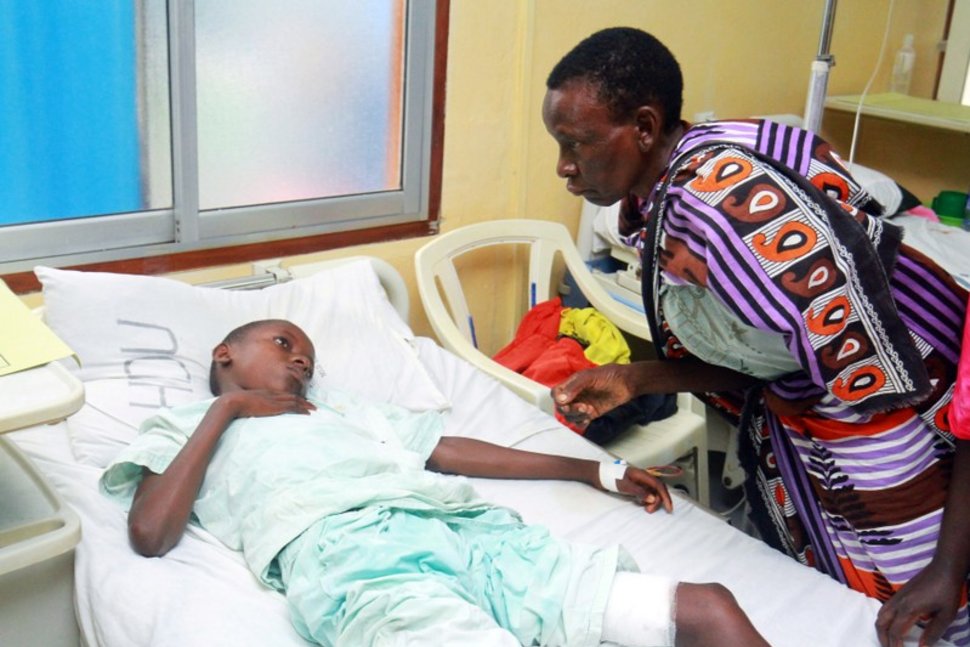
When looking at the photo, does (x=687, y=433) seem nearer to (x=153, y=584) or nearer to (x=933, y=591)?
(x=933, y=591)

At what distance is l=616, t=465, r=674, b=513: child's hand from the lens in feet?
6.32

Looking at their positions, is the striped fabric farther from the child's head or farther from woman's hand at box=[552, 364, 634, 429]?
the child's head

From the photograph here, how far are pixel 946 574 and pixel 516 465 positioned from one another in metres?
0.84

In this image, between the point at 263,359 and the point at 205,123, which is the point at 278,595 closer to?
the point at 263,359

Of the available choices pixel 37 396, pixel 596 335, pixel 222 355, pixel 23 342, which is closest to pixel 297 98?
pixel 222 355

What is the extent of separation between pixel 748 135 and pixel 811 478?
0.58 m

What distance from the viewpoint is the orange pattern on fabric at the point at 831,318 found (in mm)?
1338

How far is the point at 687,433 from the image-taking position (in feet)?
8.06

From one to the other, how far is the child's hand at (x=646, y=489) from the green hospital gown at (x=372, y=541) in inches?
12.5

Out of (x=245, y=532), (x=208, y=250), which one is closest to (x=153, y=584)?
(x=245, y=532)

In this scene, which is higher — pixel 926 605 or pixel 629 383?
pixel 629 383

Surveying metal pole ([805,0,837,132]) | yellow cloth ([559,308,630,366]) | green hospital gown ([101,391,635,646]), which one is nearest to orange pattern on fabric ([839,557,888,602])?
green hospital gown ([101,391,635,646])

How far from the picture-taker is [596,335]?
2623 millimetres

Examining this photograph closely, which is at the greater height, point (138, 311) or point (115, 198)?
point (115, 198)
